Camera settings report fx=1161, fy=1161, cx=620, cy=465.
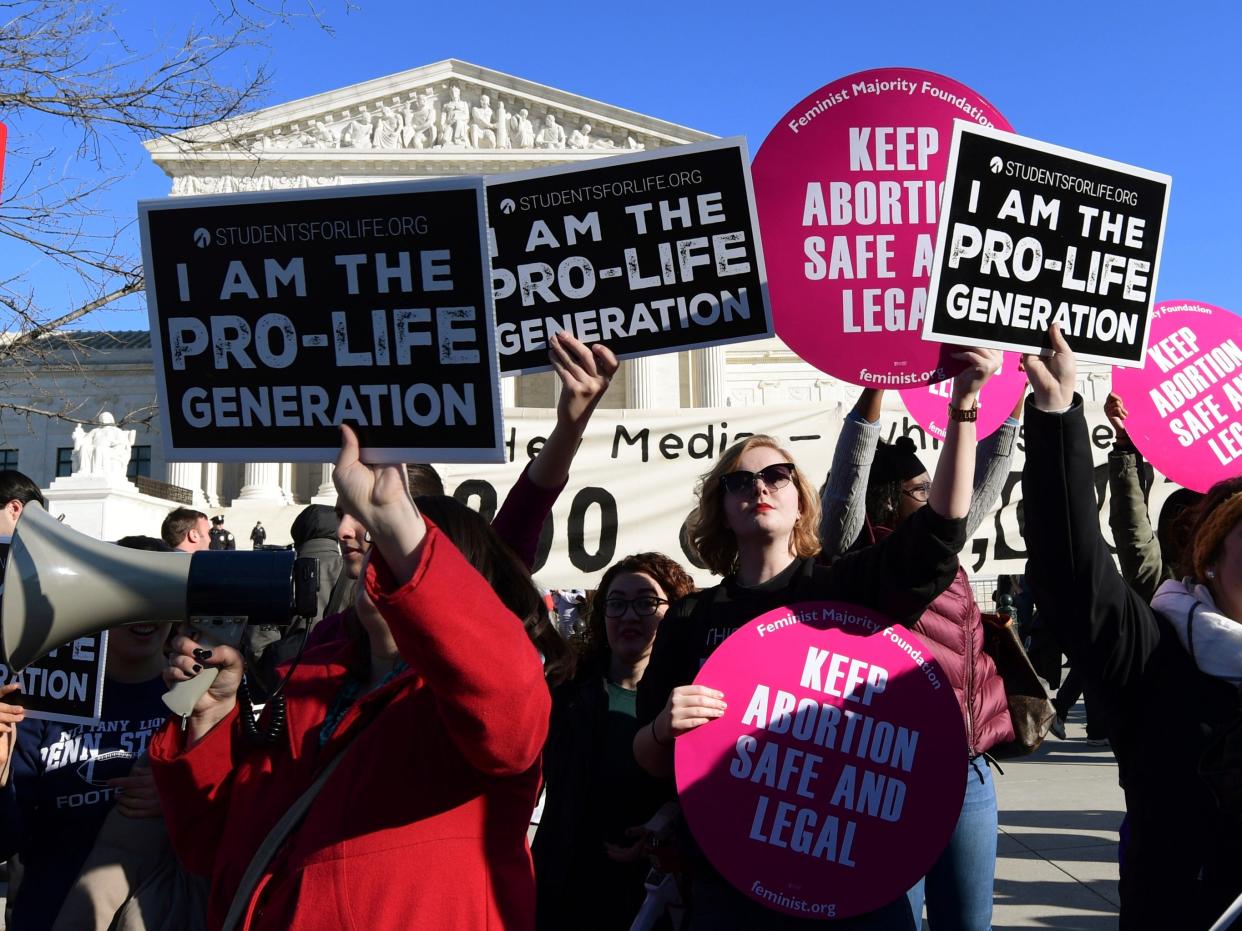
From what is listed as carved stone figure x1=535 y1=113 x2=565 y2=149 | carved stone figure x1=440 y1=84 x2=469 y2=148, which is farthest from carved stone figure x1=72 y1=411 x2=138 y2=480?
carved stone figure x1=535 y1=113 x2=565 y2=149

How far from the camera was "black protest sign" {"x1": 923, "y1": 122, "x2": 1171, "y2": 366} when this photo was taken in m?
2.29

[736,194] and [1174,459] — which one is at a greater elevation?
[736,194]

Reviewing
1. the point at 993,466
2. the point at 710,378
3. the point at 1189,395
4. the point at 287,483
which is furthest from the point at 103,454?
the point at 993,466

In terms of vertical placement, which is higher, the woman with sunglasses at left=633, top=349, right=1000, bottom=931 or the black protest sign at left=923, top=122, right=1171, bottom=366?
the black protest sign at left=923, top=122, right=1171, bottom=366

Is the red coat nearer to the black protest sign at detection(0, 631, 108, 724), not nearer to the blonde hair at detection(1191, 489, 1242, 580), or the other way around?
the black protest sign at detection(0, 631, 108, 724)

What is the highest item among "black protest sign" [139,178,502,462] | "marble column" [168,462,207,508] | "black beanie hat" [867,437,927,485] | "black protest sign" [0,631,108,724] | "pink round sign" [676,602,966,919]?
"black protest sign" [139,178,502,462]

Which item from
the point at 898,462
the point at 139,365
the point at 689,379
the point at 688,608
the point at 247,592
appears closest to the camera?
the point at 247,592

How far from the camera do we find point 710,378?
4044cm

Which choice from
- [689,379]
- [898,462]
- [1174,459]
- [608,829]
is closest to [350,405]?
[608,829]

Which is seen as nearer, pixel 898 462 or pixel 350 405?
pixel 350 405

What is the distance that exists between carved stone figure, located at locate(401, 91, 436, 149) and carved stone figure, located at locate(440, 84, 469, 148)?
0.40 m

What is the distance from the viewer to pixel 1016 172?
2.34 meters

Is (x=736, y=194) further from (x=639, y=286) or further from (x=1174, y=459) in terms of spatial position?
(x=1174, y=459)

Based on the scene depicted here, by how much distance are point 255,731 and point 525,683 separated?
556 millimetres
